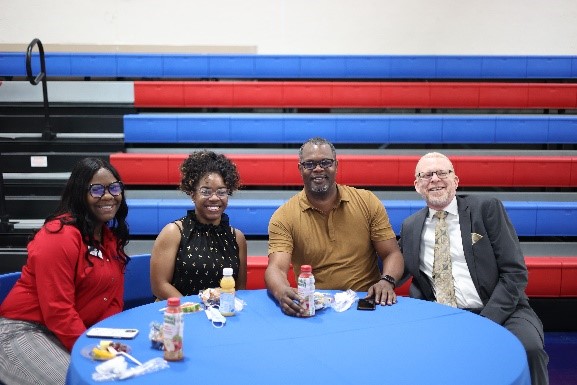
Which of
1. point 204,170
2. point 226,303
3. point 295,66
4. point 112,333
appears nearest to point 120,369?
point 112,333

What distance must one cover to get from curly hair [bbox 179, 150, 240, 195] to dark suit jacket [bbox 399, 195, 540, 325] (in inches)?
37.9

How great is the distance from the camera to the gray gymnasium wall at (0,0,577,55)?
23.0ft

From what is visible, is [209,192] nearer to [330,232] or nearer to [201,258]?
[201,258]

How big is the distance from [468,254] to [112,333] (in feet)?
5.66

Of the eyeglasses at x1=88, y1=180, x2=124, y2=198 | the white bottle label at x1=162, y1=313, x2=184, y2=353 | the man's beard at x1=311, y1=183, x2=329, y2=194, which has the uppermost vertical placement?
the eyeglasses at x1=88, y1=180, x2=124, y2=198

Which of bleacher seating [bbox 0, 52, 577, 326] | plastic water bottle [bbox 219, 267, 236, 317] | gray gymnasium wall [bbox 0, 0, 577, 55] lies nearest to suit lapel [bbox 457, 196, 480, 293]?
plastic water bottle [bbox 219, 267, 236, 317]

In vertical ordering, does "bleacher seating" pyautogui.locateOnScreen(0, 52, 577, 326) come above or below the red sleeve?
above

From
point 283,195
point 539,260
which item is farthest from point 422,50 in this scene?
point 539,260

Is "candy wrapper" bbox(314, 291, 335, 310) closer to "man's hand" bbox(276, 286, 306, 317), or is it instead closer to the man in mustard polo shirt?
"man's hand" bbox(276, 286, 306, 317)

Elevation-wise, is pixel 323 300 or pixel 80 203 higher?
pixel 80 203

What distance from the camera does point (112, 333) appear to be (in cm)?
208

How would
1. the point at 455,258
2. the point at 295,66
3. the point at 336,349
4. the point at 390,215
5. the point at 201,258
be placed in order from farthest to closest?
the point at 295,66 < the point at 390,215 < the point at 455,258 < the point at 201,258 < the point at 336,349

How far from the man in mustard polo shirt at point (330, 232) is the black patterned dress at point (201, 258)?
229mm

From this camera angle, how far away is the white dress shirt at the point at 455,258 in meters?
2.92
